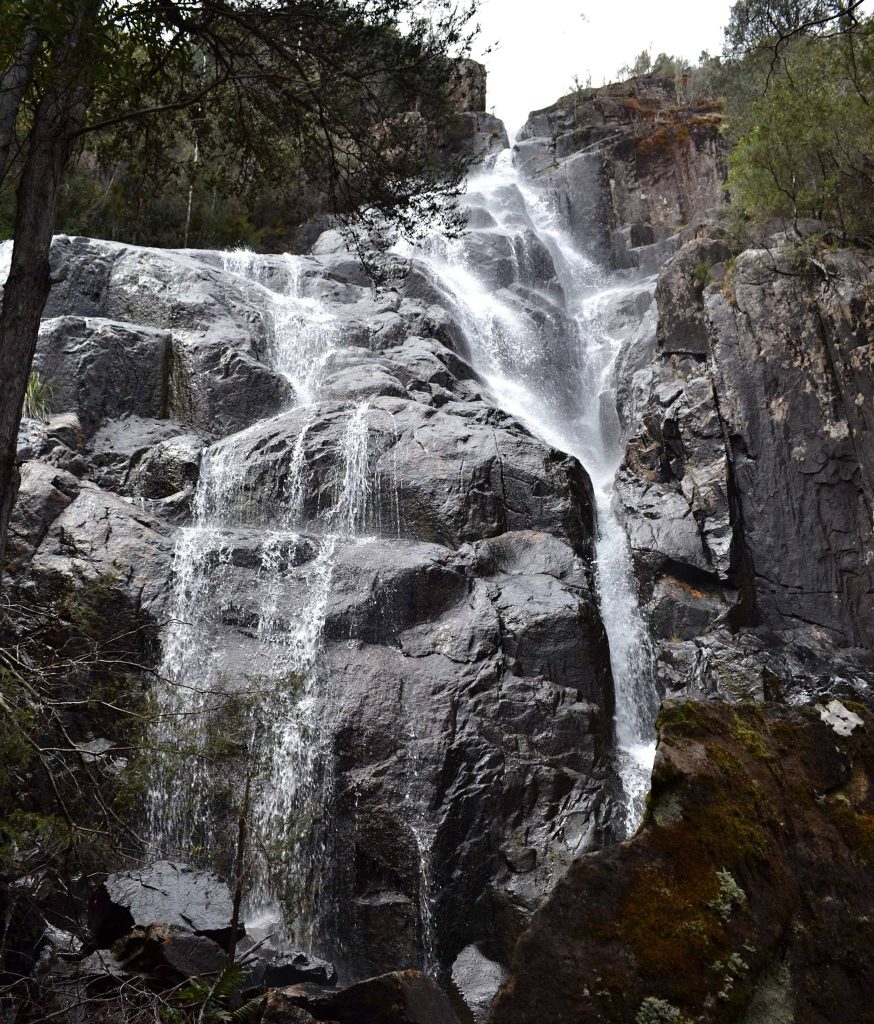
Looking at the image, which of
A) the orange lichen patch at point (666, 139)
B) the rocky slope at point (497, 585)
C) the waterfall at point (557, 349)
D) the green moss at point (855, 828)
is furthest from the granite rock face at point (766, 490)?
the orange lichen patch at point (666, 139)

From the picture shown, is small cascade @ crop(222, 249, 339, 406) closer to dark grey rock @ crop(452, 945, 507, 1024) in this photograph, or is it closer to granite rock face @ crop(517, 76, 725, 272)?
dark grey rock @ crop(452, 945, 507, 1024)

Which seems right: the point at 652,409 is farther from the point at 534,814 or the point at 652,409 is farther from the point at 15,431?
the point at 15,431

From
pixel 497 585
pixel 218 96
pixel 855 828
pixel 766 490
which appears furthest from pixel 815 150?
pixel 855 828

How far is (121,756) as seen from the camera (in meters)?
8.16

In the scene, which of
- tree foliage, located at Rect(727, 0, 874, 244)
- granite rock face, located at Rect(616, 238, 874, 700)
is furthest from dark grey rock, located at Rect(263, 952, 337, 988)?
tree foliage, located at Rect(727, 0, 874, 244)

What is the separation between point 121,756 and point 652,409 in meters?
10.6

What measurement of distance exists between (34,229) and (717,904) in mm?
5403

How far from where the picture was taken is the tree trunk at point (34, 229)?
4953 mm

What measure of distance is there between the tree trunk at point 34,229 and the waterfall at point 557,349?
8.03 metres

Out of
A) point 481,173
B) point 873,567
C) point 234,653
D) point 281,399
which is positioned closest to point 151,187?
point 234,653

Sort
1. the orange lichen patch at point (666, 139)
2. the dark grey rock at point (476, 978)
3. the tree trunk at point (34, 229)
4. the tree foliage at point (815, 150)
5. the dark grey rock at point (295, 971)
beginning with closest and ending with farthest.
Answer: the tree trunk at point (34, 229)
the dark grey rock at point (295, 971)
the dark grey rock at point (476, 978)
the tree foliage at point (815, 150)
the orange lichen patch at point (666, 139)

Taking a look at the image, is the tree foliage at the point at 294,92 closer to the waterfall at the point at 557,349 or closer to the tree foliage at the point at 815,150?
the waterfall at the point at 557,349

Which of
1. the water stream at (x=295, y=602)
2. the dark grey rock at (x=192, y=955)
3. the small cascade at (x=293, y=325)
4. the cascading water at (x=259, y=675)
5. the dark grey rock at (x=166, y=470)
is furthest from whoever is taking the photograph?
the small cascade at (x=293, y=325)

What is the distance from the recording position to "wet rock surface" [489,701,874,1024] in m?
3.11
